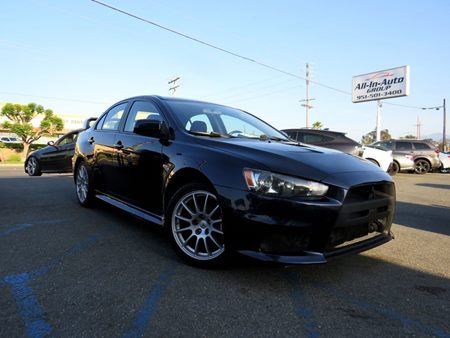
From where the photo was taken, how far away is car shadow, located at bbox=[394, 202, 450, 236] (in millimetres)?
5211

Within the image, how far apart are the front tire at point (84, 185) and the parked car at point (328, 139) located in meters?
6.46

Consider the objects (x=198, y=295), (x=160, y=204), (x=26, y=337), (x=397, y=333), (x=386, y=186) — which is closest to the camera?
(x=26, y=337)

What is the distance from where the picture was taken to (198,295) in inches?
106

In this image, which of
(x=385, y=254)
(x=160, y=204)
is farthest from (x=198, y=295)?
(x=385, y=254)

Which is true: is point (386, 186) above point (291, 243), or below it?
above

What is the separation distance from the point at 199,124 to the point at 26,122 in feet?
130

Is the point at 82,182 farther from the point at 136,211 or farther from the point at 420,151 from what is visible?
the point at 420,151

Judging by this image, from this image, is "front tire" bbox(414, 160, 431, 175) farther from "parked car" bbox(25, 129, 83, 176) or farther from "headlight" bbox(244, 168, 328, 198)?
"headlight" bbox(244, 168, 328, 198)

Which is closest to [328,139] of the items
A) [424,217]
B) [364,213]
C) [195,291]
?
[424,217]

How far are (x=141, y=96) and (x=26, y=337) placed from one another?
313cm

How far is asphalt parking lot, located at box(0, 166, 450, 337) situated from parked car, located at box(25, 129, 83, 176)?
6.04 metres

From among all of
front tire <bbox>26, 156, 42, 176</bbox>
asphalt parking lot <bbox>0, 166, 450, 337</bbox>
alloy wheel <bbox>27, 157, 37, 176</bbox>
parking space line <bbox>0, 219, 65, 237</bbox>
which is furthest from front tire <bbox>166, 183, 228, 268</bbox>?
alloy wheel <bbox>27, 157, 37, 176</bbox>

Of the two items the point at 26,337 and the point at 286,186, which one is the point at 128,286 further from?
the point at 286,186

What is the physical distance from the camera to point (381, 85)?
3219 cm
